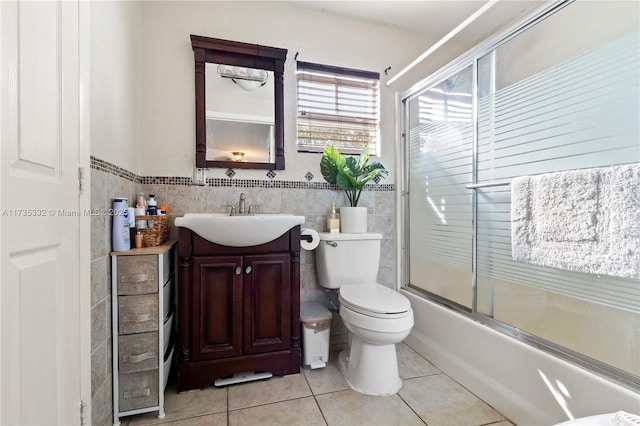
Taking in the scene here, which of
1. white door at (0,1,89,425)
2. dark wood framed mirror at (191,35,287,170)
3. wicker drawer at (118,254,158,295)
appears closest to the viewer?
white door at (0,1,89,425)

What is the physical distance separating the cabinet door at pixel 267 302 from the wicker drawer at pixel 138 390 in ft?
1.38

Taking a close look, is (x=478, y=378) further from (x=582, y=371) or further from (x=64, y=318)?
(x=64, y=318)

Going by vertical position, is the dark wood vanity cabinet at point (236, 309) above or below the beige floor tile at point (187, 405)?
above

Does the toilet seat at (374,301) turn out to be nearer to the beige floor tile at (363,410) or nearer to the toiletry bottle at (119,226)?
the beige floor tile at (363,410)

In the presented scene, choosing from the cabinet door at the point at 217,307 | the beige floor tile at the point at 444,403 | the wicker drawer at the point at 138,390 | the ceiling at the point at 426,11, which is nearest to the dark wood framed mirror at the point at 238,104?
A: the ceiling at the point at 426,11

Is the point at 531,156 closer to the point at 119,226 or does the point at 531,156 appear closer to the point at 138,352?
the point at 119,226

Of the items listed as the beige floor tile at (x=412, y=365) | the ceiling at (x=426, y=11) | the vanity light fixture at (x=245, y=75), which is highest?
the ceiling at (x=426, y=11)

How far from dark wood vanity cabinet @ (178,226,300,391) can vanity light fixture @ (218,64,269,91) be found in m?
1.00

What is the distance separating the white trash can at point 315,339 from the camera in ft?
5.53

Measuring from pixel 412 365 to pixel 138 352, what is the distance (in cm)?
145

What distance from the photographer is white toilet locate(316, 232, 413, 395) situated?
1400 mm

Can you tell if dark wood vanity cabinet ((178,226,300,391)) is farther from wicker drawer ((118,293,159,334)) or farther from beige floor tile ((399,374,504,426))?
beige floor tile ((399,374,504,426))

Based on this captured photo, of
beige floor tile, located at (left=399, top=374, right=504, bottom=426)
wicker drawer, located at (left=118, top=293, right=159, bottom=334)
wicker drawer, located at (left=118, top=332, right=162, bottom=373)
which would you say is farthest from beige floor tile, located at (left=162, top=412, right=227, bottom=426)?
beige floor tile, located at (left=399, top=374, right=504, bottom=426)

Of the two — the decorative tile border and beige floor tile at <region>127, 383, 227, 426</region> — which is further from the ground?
the decorative tile border
